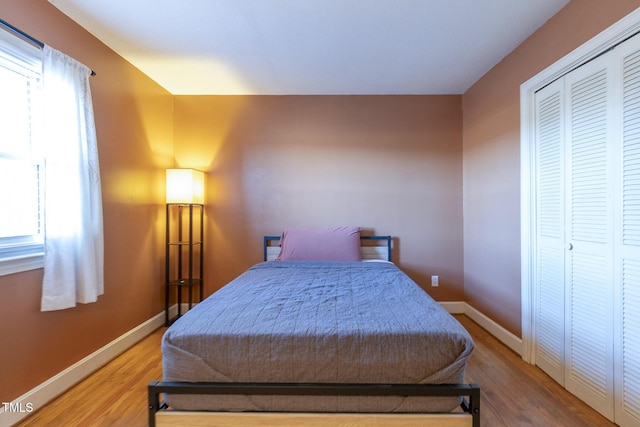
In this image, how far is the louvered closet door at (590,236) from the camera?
158 cm

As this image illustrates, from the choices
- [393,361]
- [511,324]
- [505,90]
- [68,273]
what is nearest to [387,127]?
[505,90]

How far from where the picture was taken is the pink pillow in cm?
290

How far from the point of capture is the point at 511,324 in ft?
7.87

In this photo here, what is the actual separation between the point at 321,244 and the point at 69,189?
2024 millimetres

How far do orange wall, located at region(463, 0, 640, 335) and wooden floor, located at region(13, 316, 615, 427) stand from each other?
47 centimetres

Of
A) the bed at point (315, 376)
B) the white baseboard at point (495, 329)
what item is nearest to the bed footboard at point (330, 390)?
the bed at point (315, 376)

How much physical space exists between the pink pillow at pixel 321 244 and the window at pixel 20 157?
187 cm

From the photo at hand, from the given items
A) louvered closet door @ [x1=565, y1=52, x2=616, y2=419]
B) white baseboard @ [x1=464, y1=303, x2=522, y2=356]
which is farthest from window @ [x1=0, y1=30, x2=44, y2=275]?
white baseboard @ [x1=464, y1=303, x2=522, y2=356]

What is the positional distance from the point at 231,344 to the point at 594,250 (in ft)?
6.79

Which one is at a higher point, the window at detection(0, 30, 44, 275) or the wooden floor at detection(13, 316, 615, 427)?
the window at detection(0, 30, 44, 275)

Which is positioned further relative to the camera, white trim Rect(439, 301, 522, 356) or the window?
white trim Rect(439, 301, 522, 356)

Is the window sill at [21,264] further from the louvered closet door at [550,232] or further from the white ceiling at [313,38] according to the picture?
the louvered closet door at [550,232]

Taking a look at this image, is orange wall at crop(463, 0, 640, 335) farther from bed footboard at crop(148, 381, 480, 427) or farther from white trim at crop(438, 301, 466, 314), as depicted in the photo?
bed footboard at crop(148, 381, 480, 427)

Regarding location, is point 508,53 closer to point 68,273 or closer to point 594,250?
point 594,250
